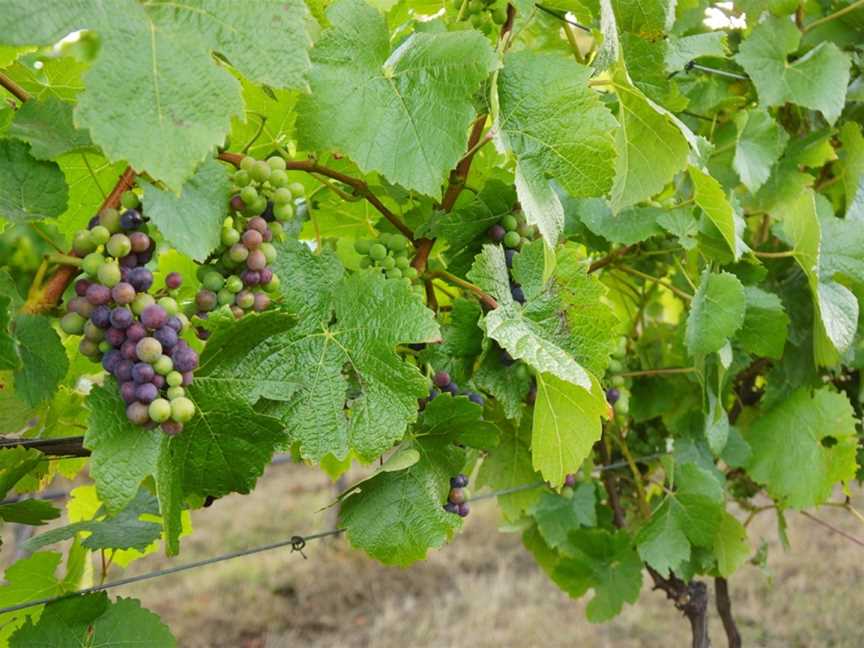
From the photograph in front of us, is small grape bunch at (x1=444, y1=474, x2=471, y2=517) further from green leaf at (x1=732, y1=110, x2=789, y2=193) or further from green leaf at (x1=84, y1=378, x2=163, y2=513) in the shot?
green leaf at (x1=732, y1=110, x2=789, y2=193)

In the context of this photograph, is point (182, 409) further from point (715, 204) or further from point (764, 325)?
point (764, 325)

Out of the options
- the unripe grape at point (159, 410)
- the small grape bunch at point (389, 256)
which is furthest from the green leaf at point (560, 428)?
the unripe grape at point (159, 410)

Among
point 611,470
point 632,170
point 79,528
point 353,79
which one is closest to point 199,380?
point 353,79

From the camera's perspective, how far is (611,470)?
1878 mm

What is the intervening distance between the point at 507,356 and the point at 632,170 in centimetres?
27

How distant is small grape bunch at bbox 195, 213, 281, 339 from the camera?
0.82 metres

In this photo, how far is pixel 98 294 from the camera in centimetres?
73

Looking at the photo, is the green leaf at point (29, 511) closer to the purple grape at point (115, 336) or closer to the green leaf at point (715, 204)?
the purple grape at point (115, 336)

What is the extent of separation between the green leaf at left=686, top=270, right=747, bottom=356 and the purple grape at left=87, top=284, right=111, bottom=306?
848mm

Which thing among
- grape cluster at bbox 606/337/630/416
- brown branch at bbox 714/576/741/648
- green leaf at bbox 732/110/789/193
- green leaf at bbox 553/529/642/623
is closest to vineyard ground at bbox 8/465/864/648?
brown branch at bbox 714/576/741/648

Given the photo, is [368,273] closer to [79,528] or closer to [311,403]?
[311,403]

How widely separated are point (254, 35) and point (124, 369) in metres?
Answer: 0.29

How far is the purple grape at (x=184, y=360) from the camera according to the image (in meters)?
0.75

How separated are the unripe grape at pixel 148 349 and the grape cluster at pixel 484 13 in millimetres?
560
